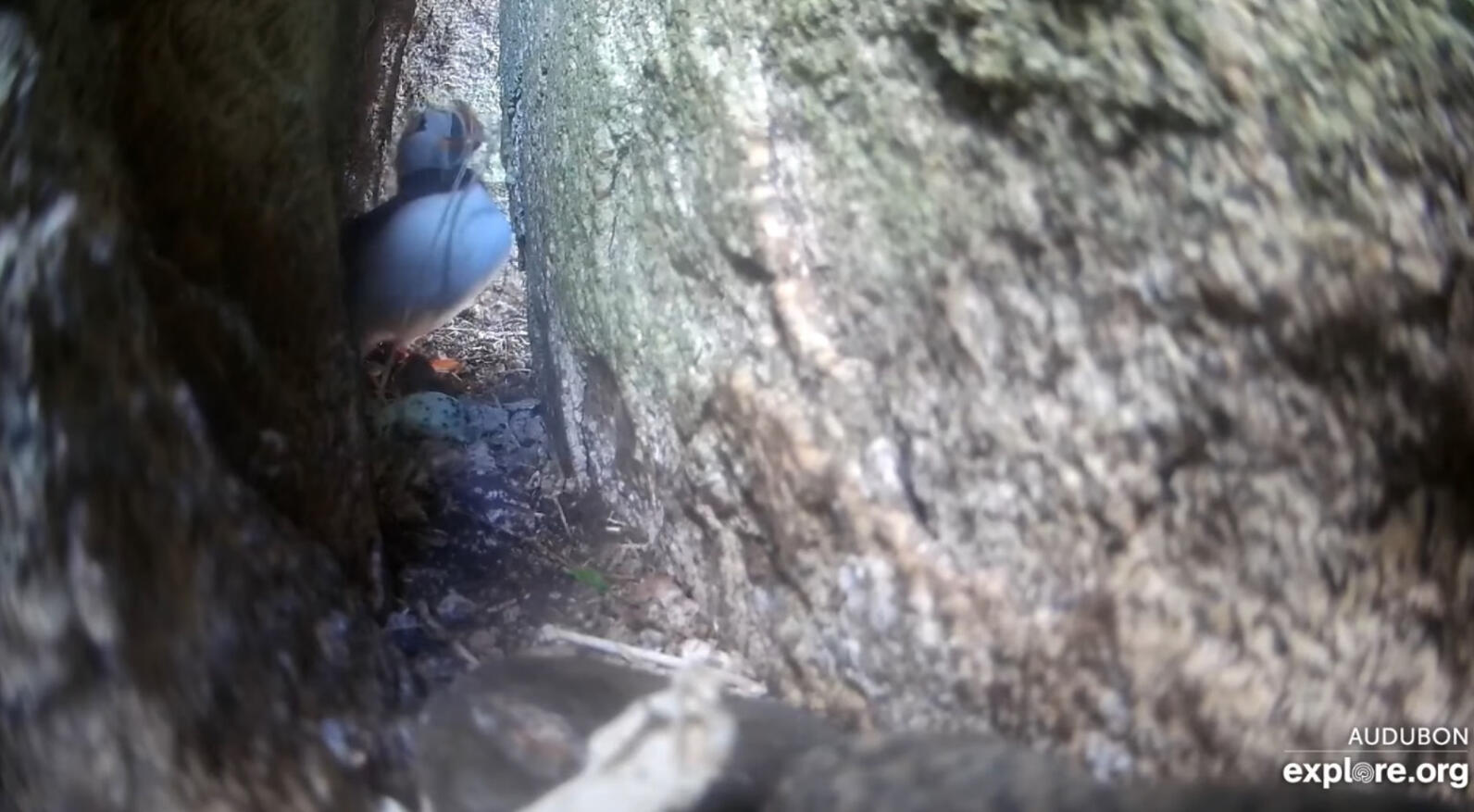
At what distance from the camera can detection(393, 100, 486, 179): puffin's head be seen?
187cm

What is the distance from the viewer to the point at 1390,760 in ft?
3.02

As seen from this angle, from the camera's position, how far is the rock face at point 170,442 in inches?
33.4

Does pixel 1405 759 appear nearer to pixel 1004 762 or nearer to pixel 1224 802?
pixel 1224 802

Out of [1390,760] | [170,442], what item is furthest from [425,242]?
[1390,760]

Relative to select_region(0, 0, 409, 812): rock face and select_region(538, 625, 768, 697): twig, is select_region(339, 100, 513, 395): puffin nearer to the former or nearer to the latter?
select_region(0, 0, 409, 812): rock face

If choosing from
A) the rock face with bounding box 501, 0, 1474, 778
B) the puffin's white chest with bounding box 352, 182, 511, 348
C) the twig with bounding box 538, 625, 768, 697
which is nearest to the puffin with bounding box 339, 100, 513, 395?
the puffin's white chest with bounding box 352, 182, 511, 348

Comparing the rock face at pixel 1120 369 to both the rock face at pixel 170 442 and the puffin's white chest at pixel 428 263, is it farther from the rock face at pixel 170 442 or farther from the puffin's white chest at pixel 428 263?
the puffin's white chest at pixel 428 263

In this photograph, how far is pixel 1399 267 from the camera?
93 centimetres

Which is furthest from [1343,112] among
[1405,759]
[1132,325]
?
[1405,759]

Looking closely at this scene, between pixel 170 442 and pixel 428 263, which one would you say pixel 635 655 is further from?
pixel 428 263

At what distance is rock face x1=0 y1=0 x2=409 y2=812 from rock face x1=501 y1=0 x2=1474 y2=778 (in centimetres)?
54

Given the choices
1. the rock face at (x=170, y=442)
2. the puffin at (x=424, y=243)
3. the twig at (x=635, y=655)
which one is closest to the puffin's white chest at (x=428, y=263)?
the puffin at (x=424, y=243)

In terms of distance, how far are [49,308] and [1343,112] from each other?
119 centimetres

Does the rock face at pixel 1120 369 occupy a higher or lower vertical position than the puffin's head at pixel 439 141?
lower
